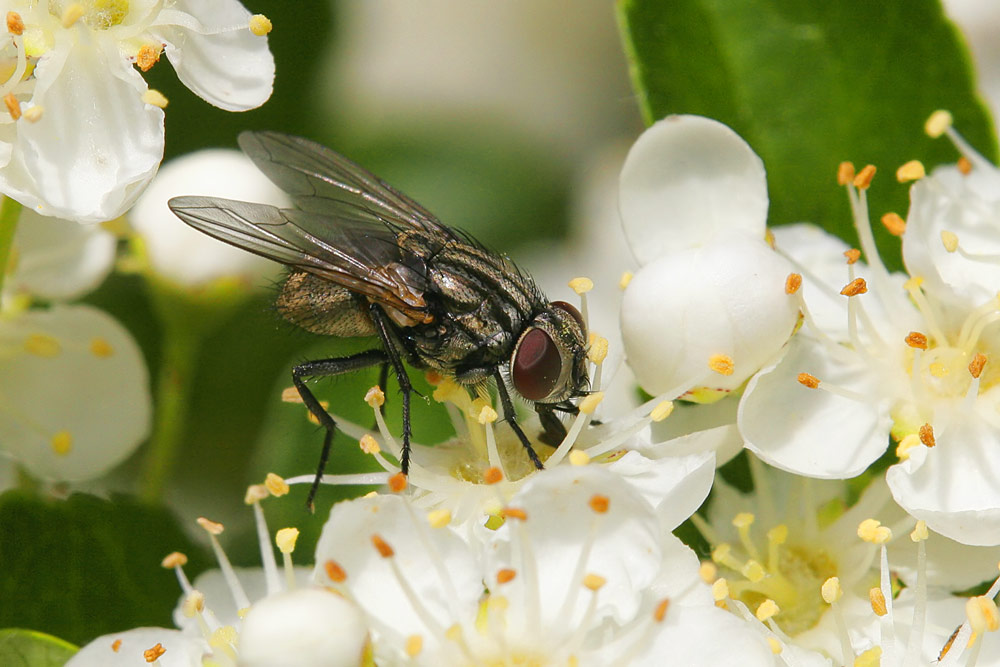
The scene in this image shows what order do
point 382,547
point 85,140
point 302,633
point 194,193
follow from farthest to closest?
point 194,193, point 85,140, point 382,547, point 302,633

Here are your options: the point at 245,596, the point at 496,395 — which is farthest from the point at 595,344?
the point at 245,596

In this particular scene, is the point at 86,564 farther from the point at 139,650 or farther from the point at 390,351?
the point at 390,351

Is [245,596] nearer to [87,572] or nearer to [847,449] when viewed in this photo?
[87,572]

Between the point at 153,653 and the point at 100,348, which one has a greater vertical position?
the point at 100,348

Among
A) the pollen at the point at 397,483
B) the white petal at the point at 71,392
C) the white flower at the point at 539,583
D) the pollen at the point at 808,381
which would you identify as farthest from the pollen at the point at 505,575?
the white petal at the point at 71,392

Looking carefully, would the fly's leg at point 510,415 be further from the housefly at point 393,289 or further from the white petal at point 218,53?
the white petal at point 218,53

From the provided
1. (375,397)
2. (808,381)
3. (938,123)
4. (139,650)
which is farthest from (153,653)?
(938,123)

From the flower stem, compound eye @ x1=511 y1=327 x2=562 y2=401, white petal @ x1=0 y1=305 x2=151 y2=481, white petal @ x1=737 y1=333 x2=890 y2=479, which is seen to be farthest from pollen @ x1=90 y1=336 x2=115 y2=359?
white petal @ x1=737 y1=333 x2=890 y2=479

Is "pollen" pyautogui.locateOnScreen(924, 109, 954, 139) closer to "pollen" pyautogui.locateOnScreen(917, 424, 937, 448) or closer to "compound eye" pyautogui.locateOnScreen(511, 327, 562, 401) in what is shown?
"pollen" pyautogui.locateOnScreen(917, 424, 937, 448)
